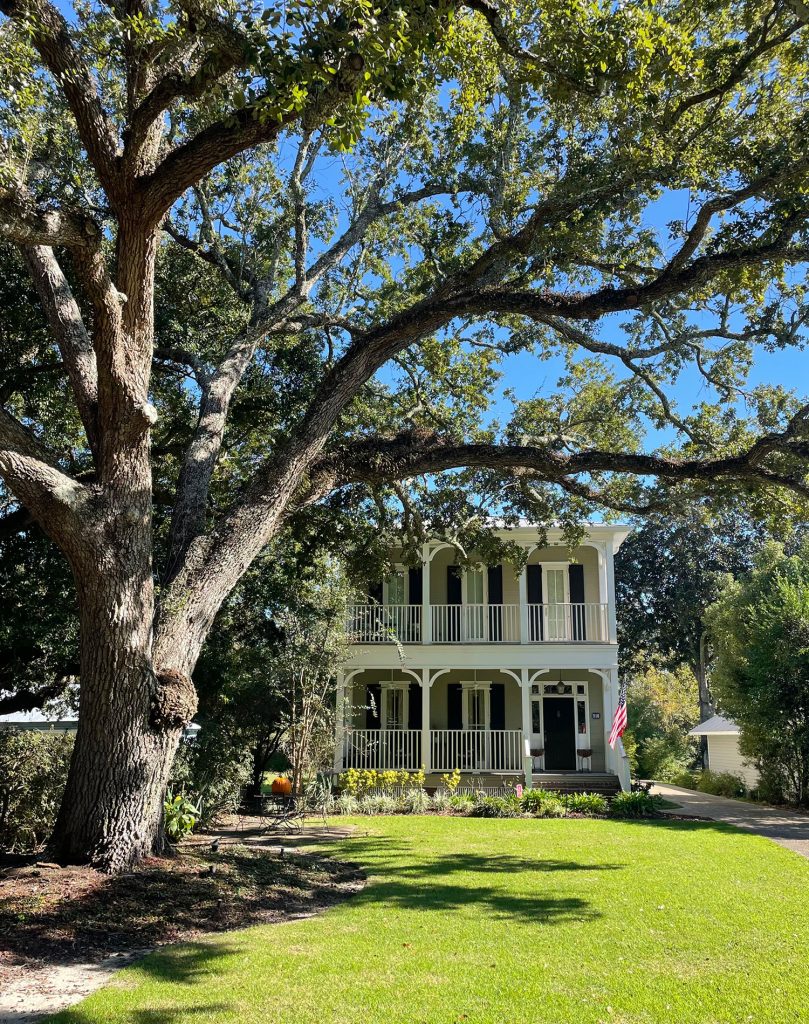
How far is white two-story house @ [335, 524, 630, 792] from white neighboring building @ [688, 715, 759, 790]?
6.14 m

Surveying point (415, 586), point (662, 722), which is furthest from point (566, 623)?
point (662, 722)

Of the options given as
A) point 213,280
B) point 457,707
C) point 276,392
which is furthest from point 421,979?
point 457,707

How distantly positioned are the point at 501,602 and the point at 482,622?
1.12m

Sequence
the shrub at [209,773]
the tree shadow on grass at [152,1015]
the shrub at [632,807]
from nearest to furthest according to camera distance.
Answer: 1. the tree shadow on grass at [152,1015]
2. the shrub at [209,773]
3. the shrub at [632,807]

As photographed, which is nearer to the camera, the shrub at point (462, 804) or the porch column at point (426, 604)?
the shrub at point (462, 804)

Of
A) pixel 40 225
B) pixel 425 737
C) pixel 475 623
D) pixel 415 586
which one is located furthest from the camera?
pixel 415 586

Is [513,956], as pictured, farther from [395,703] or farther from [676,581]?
[676,581]

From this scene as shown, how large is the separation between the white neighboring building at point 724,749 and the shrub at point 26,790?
19774 millimetres

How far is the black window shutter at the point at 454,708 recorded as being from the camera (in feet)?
69.3

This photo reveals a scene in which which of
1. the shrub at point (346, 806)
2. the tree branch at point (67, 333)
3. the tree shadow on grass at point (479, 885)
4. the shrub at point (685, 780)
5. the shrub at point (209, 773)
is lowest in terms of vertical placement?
the shrub at point (685, 780)

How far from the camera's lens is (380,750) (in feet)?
63.9

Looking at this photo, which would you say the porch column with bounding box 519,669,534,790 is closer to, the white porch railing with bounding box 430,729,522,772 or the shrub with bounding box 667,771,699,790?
→ the white porch railing with bounding box 430,729,522,772

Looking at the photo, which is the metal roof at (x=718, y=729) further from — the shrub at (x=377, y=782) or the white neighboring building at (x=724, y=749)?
the shrub at (x=377, y=782)

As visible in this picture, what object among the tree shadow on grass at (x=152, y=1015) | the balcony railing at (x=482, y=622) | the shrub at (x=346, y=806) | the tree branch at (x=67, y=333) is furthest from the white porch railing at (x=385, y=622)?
the tree shadow on grass at (x=152, y=1015)
